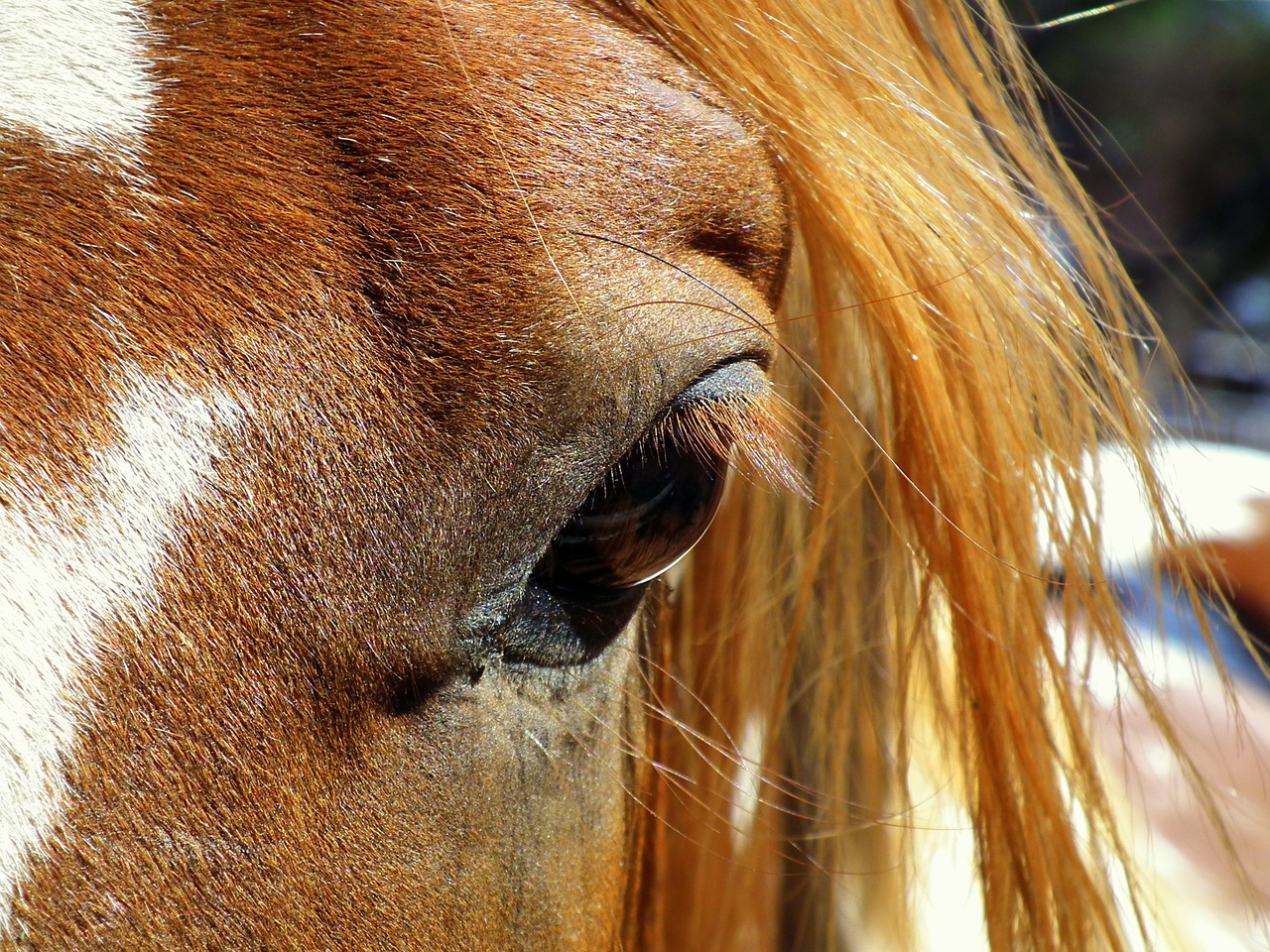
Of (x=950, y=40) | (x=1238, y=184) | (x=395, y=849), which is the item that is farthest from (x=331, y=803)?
(x=1238, y=184)

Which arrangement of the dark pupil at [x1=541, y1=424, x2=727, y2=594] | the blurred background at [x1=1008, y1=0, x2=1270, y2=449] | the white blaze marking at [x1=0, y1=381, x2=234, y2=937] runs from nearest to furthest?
the white blaze marking at [x1=0, y1=381, x2=234, y2=937] < the dark pupil at [x1=541, y1=424, x2=727, y2=594] < the blurred background at [x1=1008, y1=0, x2=1270, y2=449]

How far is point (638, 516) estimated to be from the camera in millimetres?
765

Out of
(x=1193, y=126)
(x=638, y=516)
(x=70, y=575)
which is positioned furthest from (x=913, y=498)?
(x=1193, y=126)

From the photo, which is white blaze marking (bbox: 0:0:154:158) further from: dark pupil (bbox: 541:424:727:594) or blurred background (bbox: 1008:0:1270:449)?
blurred background (bbox: 1008:0:1270:449)

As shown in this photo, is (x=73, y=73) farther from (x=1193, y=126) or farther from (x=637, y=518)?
(x=1193, y=126)

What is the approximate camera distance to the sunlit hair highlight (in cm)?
82

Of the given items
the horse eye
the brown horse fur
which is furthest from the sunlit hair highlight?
the horse eye

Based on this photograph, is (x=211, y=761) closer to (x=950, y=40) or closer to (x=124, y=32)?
(x=124, y=32)

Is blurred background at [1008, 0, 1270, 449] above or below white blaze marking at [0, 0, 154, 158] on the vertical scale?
below

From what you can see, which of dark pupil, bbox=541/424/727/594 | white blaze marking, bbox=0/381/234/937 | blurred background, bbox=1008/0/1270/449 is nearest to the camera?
white blaze marking, bbox=0/381/234/937

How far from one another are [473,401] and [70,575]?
25 centimetres

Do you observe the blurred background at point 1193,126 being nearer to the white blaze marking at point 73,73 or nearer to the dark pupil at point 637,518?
the dark pupil at point 637,518

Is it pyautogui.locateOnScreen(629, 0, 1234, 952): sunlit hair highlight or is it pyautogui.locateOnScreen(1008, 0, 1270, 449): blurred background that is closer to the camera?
pyautogui.locateOnScreen(629, 0, 1234, 952): sunlit hair highlight

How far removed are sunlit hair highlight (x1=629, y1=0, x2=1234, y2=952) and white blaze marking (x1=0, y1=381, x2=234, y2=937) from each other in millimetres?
432
